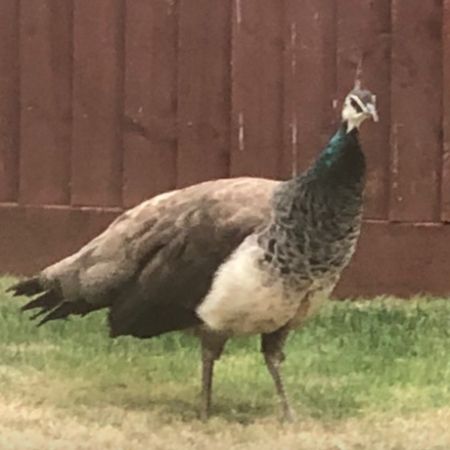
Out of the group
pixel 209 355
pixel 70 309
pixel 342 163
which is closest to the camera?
pixel 342 163

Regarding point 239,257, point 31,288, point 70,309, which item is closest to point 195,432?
point 239,257

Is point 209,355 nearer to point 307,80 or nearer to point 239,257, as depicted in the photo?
point 239,257

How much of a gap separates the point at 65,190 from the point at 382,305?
1.00 m

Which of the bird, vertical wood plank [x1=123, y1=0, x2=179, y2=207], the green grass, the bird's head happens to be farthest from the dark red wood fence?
the bird's head

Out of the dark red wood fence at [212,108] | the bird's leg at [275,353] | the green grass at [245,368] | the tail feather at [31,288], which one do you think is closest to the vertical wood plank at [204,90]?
the dark red wood fence at [212,108]

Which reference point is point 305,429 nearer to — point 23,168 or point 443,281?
point 443,281

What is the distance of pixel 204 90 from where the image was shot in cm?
423

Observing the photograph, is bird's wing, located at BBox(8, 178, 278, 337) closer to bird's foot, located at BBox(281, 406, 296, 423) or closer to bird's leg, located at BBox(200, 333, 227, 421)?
bird's leg, located at BBox(200, 333, 227, 421)

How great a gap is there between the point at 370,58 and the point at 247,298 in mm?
1425

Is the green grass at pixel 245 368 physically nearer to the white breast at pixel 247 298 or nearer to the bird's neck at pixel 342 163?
the white breast at pixel 247 298

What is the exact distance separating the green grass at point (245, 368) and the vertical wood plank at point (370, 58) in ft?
1.57

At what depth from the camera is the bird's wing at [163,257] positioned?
298cm

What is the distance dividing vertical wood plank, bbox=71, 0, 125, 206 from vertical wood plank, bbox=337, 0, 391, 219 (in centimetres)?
65

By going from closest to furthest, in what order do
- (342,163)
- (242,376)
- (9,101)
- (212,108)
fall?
(342,163), (242,376), (212,108), (9,101)
